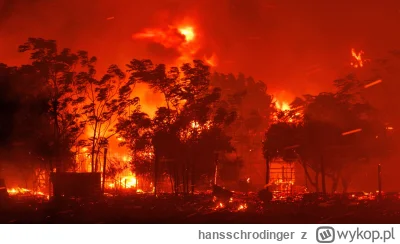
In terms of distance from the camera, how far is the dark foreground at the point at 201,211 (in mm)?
18031

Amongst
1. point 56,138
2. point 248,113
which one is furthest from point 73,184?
point 248,113

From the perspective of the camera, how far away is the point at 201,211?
2088cm

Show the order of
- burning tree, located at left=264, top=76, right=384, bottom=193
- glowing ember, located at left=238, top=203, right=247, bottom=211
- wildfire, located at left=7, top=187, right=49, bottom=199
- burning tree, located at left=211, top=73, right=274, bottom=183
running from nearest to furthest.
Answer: glowing ember, located at left=238, top=203, right=247, bottom=211 < burning tree, located at left=264, top=76, right=384, bottom=193 < wildfire, located at left=7, top=187, right=49, bottom=199 < burning tree, located at left=211, top=73, right=274, bottom=183

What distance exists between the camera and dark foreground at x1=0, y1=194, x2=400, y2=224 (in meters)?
18.0

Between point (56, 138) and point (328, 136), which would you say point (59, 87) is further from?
point (328, 136)

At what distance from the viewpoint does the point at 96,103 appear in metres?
35.9

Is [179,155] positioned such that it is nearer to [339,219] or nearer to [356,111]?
[356,111]

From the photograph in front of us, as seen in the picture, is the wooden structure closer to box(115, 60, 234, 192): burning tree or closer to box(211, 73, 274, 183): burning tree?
box(115, 60, 234, 192): burning tree

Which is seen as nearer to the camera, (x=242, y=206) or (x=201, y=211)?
(x=201, y=211)

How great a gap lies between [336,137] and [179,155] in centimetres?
955
